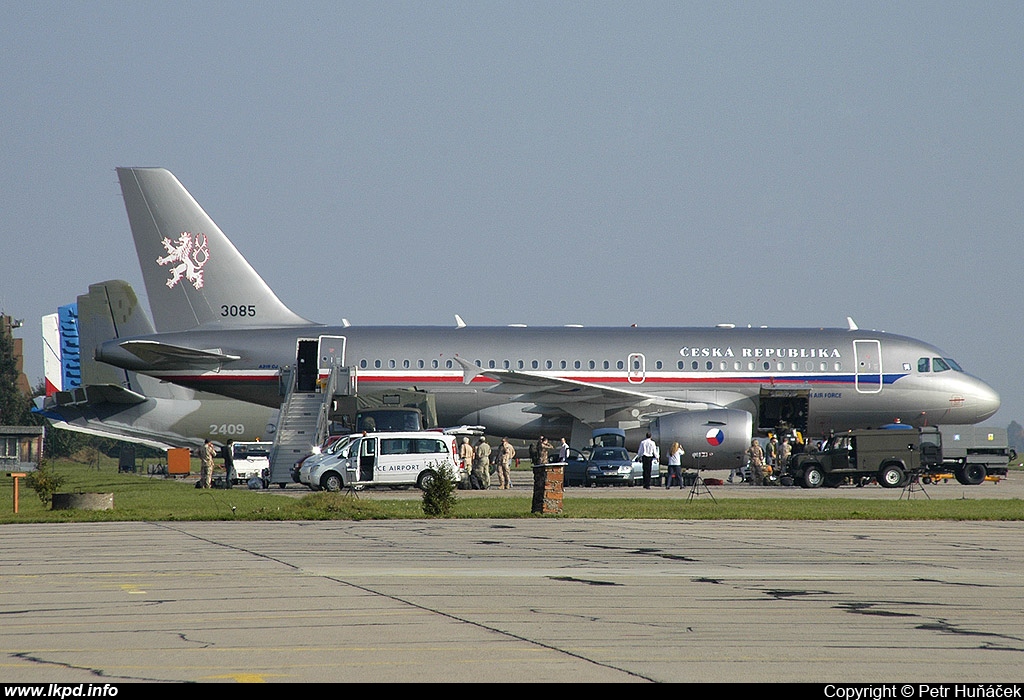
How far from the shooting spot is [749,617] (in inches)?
416

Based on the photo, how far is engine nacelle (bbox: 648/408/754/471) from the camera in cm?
3812

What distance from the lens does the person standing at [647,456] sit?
3694 cm

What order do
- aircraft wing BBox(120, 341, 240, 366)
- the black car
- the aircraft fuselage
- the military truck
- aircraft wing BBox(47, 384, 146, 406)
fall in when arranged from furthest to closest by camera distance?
aircraft wing BBox(47, 384, 146, 406) < the aircraft fuselage < aircraft wing BBox(120, 341, 240, 366) < the black car < the military truck

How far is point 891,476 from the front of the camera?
3538 centimetres

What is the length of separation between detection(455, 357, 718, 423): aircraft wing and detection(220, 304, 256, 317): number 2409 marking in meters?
8.44

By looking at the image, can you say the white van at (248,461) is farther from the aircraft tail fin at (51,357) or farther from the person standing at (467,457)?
the aircraft tail fin at (51,357)

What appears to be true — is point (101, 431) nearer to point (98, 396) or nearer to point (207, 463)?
point (98, 396)

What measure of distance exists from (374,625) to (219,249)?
36837 mm

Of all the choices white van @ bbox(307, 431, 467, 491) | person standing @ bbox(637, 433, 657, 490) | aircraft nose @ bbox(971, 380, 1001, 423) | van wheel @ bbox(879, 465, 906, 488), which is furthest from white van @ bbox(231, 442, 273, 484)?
aircraft nose @ bbox(971, 380, 1001, 423)

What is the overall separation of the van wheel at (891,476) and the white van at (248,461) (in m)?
19.8

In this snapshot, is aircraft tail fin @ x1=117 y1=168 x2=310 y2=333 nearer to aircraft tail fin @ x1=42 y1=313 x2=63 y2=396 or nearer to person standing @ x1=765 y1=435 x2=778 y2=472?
person standing @ x1=765 y1=435 x2=778 y2=472

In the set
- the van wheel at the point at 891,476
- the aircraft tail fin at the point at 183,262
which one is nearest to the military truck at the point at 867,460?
the van wheel at the point at 891,476

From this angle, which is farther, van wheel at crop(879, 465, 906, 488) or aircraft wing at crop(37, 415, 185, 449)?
aircraft wing at crop(37, 415, 185, 449)
